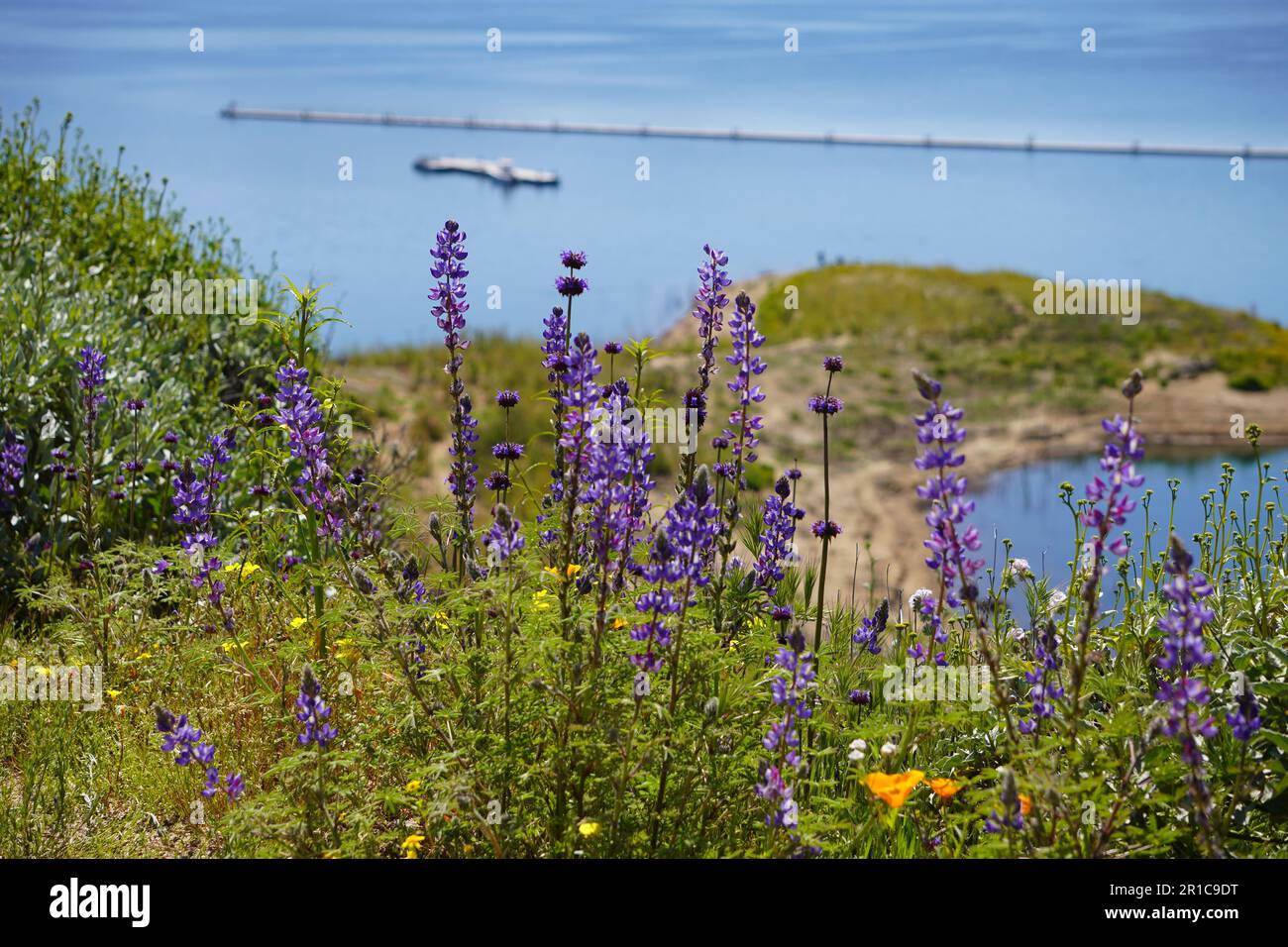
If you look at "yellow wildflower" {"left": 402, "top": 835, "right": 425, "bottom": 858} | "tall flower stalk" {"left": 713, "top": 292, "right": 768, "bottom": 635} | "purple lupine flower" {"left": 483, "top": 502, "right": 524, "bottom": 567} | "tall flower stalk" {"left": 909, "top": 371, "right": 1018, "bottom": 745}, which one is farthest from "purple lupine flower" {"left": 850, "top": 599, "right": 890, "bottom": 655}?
"yellow wildflower" {"left": 402, "top": 835, "right": 425, "bottom": 858}

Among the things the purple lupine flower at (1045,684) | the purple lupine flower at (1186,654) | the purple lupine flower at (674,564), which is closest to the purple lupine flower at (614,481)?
the purple lupine flower at (674,564)

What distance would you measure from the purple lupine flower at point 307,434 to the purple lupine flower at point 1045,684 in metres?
2.22

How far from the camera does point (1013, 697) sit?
3953mm

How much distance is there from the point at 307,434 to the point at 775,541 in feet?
5.44

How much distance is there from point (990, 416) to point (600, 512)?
90.6ft

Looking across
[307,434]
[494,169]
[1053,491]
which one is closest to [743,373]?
[307,434]

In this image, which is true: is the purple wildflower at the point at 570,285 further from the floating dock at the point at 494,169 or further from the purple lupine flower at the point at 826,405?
the floating dock at the point at 494,169

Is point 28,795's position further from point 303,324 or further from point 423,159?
point 423,159

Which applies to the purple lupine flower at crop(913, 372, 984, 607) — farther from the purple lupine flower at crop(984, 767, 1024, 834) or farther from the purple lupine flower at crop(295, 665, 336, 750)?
the purple lupine flower at crop(295, 665, 336, 750)

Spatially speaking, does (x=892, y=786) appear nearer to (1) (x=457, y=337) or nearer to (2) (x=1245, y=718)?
(2) (x=1245, y=718)

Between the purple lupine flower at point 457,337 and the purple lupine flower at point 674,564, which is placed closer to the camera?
the purple lupine flower at point 674,564

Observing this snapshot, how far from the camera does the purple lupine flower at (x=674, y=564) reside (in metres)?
3.11

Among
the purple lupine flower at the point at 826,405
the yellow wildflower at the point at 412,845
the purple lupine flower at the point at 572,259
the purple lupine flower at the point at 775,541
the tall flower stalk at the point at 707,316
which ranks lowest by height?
the yellow wildflower at the point at 412,845
